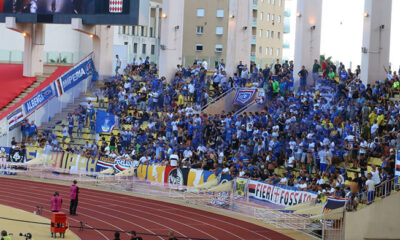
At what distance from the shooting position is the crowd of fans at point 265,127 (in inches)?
1143

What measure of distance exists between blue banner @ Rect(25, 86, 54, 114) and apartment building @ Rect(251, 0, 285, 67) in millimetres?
54739

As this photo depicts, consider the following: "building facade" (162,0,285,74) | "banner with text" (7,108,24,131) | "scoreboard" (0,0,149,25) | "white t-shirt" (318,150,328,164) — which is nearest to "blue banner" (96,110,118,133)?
"banner with text" (7,108,24,131)

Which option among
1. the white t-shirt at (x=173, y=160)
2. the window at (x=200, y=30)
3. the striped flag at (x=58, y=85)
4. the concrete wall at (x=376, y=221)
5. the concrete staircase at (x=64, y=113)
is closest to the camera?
the concrete wall at (x=376, y=221)

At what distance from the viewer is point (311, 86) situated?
3741cm

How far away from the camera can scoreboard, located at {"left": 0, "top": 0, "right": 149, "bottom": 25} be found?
42.7 meters

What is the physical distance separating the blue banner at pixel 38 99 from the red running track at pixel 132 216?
858cm

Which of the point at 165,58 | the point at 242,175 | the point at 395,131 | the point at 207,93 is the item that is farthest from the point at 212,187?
the point at 165,58

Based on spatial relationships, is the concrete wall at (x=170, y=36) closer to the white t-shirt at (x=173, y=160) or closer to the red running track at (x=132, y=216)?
the white t-shirt at (x=173, y=160)

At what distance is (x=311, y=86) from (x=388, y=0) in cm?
530

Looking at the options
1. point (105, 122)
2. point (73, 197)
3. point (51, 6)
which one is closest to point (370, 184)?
point (73, 197)

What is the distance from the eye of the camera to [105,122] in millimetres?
40031

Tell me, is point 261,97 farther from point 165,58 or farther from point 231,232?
point 231,232

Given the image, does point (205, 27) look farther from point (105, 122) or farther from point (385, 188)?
point (385, 188)

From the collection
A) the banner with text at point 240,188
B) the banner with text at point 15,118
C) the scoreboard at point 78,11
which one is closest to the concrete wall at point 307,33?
the scoreboard at point 78,11
